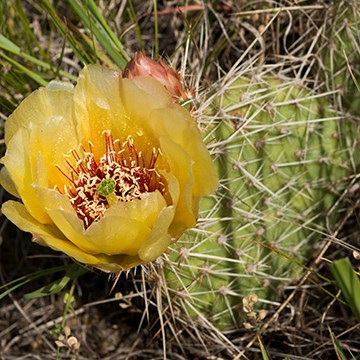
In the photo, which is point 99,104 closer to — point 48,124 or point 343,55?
point 48,124

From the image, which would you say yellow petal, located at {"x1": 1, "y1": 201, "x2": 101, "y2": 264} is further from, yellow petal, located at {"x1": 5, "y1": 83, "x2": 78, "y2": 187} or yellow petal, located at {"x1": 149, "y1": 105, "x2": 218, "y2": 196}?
yellow petal, located at {"x1": 149, "y1": 105, "x2": 218, "y2": 196}

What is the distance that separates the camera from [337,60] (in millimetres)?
1551

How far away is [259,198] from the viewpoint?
1.41 m

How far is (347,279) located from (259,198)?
0.52 meters

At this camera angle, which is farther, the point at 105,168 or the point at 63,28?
the point at 63,28

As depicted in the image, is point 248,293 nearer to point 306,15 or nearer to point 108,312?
point 108,312

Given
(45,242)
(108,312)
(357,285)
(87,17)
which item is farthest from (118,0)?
(357,285)

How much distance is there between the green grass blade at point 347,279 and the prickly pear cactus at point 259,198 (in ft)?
1.06

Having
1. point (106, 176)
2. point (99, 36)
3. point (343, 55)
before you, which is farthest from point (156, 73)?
point (343, 55)

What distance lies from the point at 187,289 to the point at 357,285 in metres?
0.50

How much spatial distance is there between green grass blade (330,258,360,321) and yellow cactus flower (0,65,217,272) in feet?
0.82

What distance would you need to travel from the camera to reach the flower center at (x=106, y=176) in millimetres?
1245

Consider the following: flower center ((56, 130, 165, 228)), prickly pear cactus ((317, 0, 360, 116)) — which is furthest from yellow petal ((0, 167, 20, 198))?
prickly pear cactus ((317, 0, 360, 116))

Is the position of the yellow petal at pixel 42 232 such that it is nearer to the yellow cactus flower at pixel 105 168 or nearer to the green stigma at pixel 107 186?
the yellow cactus flower at pixel 105 168
